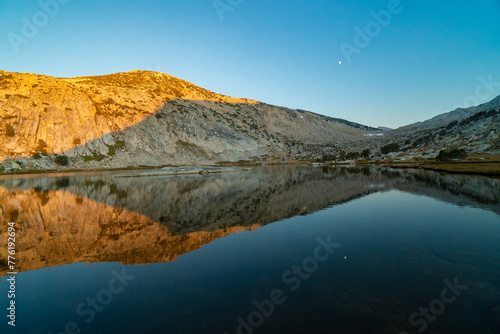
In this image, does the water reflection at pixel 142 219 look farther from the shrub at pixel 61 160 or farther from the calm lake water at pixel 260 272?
the shrub at pixel 61 160

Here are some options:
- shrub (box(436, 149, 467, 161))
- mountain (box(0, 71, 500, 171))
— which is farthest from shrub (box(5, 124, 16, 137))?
shrub (box(436, 149, 467, 161))

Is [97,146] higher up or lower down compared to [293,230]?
higher up

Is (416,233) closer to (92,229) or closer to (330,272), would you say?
(330,272)

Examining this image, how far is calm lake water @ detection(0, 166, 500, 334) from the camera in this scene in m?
9.42

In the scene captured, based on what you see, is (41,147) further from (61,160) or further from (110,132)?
(110,132)

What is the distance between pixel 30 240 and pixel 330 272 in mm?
24422

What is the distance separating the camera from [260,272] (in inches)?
541

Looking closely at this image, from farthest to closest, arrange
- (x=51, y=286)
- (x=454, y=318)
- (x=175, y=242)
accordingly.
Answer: (x=175, y=242) < (x=51, y=286) < (x=454, y=318)

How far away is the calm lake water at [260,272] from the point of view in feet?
30.9

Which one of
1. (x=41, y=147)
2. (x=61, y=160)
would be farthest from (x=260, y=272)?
(x=41, y=147)

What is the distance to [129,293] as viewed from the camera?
1198 cm

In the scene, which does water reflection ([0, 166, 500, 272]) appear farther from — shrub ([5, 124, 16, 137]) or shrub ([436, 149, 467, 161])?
shrub ([5, 124, 16, 137])

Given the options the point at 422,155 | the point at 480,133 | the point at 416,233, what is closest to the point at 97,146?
the point at 416,233

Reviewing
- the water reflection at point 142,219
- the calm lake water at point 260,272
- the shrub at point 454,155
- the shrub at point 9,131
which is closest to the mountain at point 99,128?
the shrub at point 9,131
